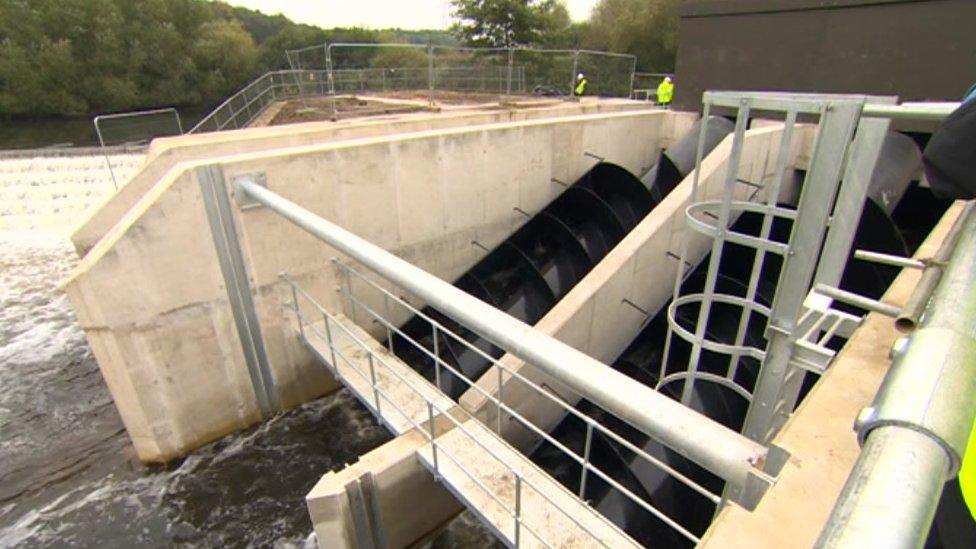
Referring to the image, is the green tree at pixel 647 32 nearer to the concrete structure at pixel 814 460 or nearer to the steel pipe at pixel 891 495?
the concrete structure at pixel 814 460

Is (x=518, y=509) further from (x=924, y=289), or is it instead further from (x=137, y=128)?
(x=137, y=128)

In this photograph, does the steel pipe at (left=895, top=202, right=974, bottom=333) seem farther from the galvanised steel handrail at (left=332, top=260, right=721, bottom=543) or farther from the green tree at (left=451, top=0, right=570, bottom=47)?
the green tree at (left=451, top=0, right=570, bottom=47)

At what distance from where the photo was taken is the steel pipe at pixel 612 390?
1.32 m

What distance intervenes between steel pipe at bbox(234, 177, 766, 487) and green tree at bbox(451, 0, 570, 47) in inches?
1235

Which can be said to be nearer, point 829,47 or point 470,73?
point 829,47

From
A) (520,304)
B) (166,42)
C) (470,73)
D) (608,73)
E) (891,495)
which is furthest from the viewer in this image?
(166,42)

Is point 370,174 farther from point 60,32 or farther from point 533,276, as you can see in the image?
point 60,32

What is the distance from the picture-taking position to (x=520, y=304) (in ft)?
21.7

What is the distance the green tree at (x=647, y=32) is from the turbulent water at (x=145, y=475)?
3448 centimetres

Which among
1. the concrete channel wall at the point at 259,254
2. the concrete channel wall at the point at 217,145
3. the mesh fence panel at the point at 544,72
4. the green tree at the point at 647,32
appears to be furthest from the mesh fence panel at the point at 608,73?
the green tree at the point at 647,32

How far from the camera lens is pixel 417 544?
4406mm

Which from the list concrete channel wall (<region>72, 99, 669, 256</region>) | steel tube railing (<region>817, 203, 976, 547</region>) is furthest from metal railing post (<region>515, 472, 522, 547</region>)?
concrete channel wall (<region>72, 99, 669, 256</region>)

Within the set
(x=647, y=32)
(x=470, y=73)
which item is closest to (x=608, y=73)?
(x=470, y=73)

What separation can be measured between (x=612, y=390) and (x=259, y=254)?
15.3 feet
